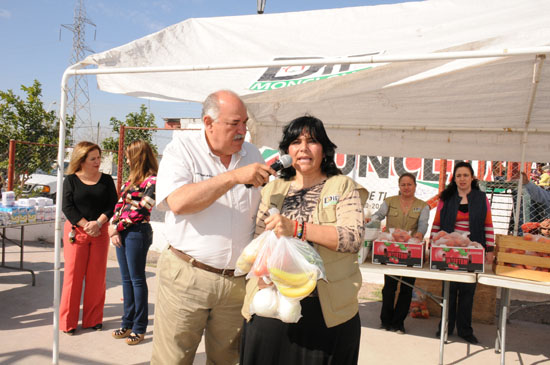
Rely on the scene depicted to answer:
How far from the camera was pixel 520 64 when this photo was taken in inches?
130

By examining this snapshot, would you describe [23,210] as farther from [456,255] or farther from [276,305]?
[456,255]

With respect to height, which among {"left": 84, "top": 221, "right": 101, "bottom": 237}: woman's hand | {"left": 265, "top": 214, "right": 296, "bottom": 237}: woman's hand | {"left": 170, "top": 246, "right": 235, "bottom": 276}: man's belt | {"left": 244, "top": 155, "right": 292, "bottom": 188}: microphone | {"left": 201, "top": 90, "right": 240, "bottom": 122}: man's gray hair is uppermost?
{"left": 201, "top": 90, "right": 240, "bottom": 122}: man's gray hair

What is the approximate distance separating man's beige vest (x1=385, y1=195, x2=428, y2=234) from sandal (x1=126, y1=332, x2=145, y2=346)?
3189 mm

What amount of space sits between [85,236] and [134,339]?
1183mm

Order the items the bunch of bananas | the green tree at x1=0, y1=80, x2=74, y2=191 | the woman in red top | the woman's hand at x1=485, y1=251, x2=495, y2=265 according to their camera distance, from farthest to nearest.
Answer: the green tree at x1=0, y1=80, x2=74, y2=191 → the woman's hand at x1=485, y1=251, x2=495, y2=265 → the woman in red top → the bunch of bananas

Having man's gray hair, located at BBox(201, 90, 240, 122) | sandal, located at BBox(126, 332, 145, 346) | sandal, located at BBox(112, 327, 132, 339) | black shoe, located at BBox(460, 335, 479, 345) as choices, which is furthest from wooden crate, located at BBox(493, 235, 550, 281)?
sandal, located at BBox(112, 327, 132, 339)

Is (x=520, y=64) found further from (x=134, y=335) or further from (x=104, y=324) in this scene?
(x=104, y=324)

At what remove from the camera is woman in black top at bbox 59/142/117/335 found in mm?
4262

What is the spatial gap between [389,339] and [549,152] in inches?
118

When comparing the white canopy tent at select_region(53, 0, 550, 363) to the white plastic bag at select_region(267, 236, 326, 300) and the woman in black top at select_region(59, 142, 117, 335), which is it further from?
the white plastic bag at select_region(267, 236, 326, 300)

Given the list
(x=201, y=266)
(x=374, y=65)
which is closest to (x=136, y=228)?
(x=201, y=266)

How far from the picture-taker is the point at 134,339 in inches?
160

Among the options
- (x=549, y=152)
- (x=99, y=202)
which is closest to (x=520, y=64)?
(x=549, y=152)

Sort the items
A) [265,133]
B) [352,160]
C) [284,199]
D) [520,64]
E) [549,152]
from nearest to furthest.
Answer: [284,199]
[520,64]
[549,152]
[265,133]
[352,160]
